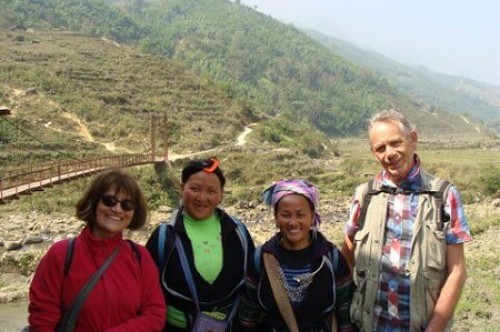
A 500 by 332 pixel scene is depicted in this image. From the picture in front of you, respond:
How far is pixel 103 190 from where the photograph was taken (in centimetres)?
224

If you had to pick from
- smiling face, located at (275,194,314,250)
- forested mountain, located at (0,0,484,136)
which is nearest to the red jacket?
smiling face, located at (275,194,314,250)

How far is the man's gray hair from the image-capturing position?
233 centimetres

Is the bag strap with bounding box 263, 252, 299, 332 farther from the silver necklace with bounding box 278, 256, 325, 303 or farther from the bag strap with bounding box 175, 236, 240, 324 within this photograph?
the bag strap with bounding box 175, 236, 240, 324

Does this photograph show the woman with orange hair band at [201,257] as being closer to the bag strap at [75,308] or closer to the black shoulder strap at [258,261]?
the black shoulder strap at [258,261]

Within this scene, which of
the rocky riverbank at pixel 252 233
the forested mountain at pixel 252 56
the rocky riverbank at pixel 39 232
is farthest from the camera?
the forested mountain at pixel 252 56

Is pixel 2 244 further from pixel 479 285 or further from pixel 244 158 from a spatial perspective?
pixel 244 158

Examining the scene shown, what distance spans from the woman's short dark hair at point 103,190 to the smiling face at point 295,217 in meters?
0.68

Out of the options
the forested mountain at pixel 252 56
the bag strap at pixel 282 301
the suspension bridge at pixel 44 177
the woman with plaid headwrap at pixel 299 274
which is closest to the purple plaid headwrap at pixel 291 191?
the woman with plaid headwrap at pixel 299 274

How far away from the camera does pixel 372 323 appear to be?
2363 millimetres

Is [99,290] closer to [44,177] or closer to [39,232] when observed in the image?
[39,232]

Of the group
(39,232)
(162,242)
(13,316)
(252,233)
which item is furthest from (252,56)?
(162,242)

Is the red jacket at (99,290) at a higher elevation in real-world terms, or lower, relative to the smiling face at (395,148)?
lower

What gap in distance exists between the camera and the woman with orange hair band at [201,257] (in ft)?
8.25

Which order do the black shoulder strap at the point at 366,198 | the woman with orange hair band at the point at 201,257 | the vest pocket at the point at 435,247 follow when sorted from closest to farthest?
the vest pocket at the point at 435,247 → the black shoulder strap at the point at 366,198 → the woman with orange hair band at the point at 201,257
